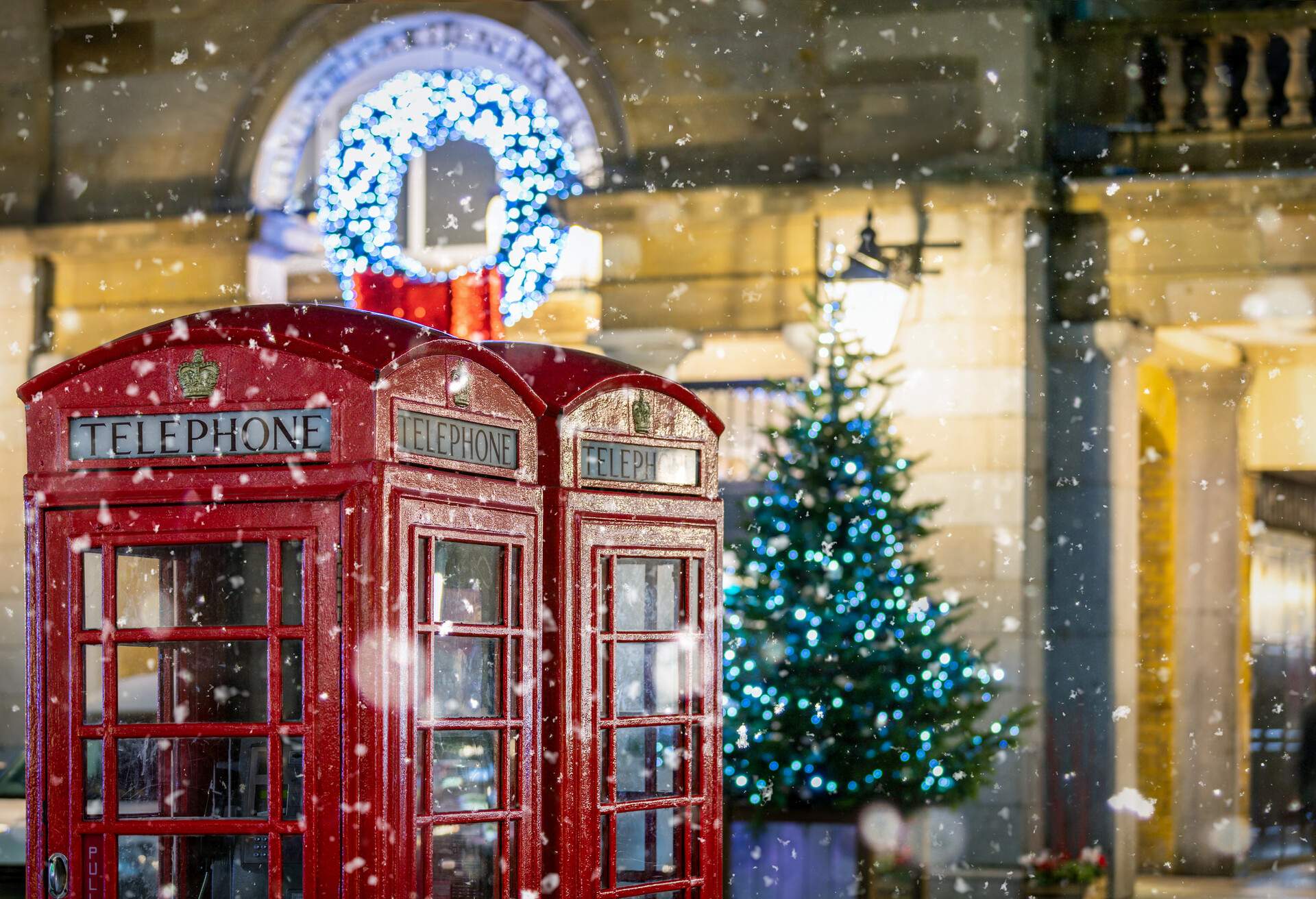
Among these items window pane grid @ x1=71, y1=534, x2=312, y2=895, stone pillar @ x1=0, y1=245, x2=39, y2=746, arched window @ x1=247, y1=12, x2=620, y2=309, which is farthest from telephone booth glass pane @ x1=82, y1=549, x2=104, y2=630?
stone pillar @ x1=0, y1=245, x2=39, y2=746

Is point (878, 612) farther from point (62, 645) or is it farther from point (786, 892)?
point (62, 645)

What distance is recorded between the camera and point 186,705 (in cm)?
549

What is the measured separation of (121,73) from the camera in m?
14.6

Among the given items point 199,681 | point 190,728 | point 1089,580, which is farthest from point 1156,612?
point 190,728

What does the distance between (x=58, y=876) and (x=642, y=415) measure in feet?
8.25

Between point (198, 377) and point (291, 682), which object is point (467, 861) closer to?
point (291, 682)

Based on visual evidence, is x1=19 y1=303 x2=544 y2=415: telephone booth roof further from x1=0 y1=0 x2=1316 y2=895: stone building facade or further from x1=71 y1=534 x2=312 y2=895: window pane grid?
x1=0 y1=0 x2=1316 y2=895: stone building facade

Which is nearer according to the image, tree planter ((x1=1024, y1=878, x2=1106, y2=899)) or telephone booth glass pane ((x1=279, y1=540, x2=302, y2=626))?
telephone booth glass pane ((x1=279, y1=540, x2=302, y2=626))

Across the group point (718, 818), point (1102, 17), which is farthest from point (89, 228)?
point (718, 818)

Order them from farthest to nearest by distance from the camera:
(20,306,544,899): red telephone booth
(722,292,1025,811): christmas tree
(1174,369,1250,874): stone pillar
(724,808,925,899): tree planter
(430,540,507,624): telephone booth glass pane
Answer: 1. (1174,369,1250,874): stone pillar
2. (722,292,1025,811): christmas tree
3. (724,808,925,899): tree planter
4. (430,540,507,624): telephone booth glass pane
5. (20,306,544,899): red telephone booth

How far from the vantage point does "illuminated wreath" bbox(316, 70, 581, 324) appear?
13.6 m

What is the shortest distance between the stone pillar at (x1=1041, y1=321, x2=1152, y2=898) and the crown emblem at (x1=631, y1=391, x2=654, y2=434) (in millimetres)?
7027

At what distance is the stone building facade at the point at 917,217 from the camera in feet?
42.1

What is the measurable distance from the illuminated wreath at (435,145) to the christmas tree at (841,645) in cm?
319
